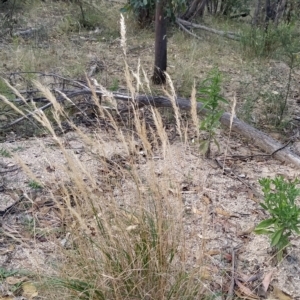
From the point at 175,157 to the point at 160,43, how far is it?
1934 millimetres

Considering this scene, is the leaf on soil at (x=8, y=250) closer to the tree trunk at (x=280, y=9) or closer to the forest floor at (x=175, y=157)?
the forest floor at (x=175, y=157)

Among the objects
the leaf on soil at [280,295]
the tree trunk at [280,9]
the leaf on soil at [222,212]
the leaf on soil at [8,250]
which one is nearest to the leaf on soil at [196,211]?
the leaf on soil at [222,212]

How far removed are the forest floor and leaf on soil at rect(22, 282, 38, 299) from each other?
0.02m

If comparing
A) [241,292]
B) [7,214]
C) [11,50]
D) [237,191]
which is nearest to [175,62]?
[11,50]

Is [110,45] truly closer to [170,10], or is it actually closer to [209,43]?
[209,43]

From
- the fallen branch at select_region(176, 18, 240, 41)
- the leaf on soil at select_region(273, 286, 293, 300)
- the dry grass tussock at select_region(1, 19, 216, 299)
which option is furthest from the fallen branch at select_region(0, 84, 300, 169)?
the fallen branch at select_region(176, 18, 240, 41)

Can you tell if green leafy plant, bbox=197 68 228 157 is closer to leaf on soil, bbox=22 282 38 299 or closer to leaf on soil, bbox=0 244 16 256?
leaf on soil, bbox=0 244 16 256

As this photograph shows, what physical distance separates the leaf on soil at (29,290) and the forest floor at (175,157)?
0.06ft

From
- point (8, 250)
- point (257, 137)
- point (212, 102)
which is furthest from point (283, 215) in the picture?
point (257, 137)

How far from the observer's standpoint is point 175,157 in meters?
3.19

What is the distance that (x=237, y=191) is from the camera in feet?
9.59

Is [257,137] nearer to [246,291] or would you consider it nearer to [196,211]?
[196,211]

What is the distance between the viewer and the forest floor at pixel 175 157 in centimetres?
220

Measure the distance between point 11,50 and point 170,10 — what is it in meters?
2.21
